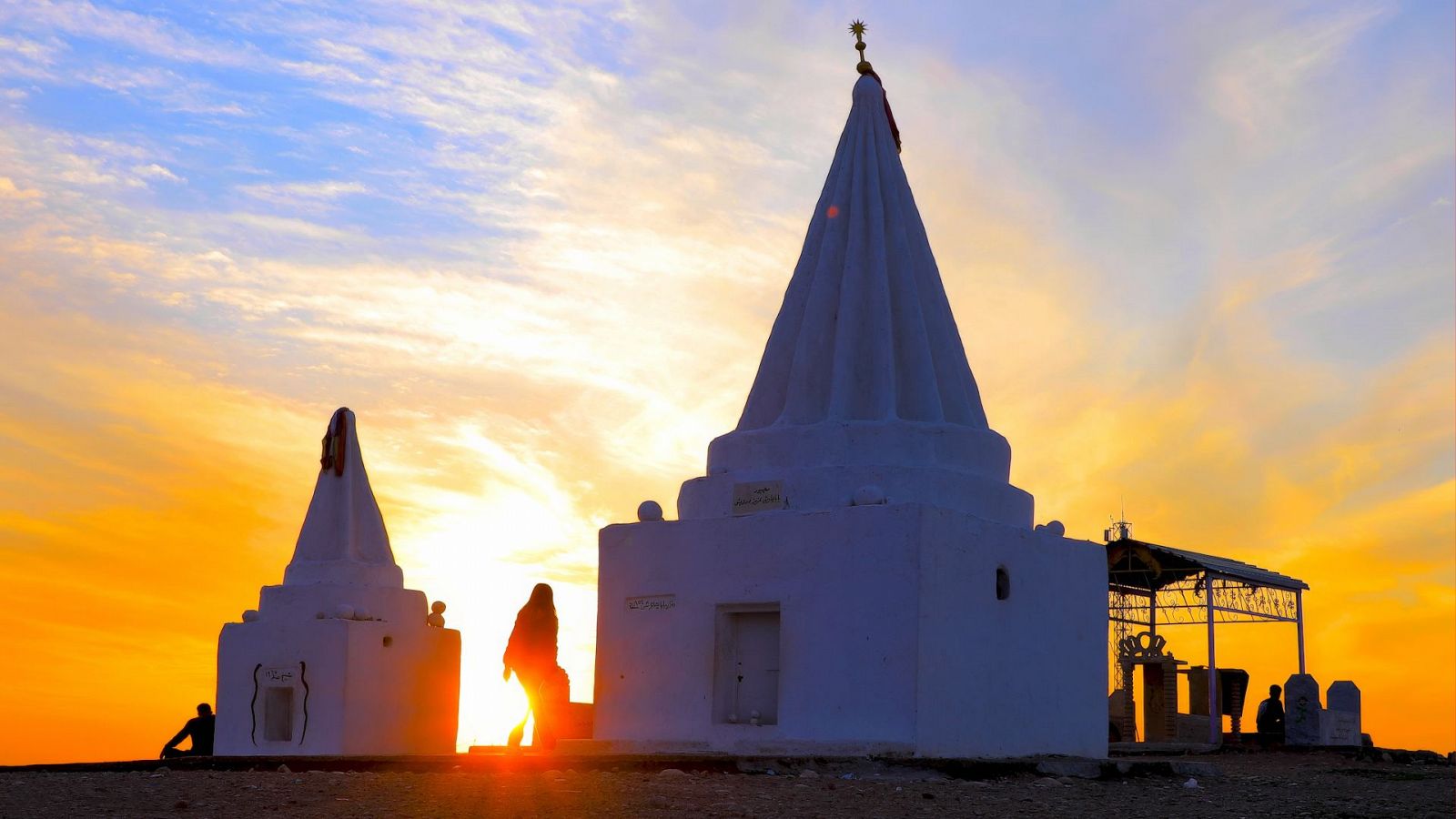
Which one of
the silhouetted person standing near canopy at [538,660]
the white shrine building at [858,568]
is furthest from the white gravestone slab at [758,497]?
the silhouetted person standing near canopy at [538,660]

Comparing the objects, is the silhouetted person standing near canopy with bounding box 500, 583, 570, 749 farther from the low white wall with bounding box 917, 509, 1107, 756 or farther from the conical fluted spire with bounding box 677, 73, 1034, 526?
the low white wall with bounding box 917, 509, 1107, 756

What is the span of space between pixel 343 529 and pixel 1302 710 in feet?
46.6

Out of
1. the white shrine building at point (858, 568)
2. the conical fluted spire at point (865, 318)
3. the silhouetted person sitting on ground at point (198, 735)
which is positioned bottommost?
the silhouetted person sitting on ground at point (198, 735)

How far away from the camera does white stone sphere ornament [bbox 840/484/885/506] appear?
514 inches

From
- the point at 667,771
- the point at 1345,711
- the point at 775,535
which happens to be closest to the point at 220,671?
the point at 775,535

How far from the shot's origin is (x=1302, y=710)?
22516mm

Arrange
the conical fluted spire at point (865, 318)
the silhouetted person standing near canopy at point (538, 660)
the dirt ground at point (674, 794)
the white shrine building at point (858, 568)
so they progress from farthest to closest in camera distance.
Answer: the conical fluted spire at point (865, 318), the silhouetted person standing near canopy at point (538, 660), the white shrine building at point (858, 568), the dirt ground at point (674, 794)

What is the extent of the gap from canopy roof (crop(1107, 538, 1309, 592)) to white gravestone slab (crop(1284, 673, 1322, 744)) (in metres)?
1.91

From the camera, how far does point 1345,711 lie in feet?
74.3

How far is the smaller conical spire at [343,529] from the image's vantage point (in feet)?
60.7

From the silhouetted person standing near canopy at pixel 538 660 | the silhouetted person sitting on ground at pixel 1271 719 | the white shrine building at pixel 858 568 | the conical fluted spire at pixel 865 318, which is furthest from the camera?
the silhouetted person sitting on ground at pixel 1271 719

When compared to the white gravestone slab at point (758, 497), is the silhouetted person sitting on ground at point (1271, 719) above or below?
below

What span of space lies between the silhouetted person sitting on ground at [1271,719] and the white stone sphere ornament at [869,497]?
12903mm

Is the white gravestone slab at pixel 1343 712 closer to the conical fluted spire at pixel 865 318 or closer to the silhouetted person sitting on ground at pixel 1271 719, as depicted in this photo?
the silhouetted person sitting on ground at pixel 1271 719
